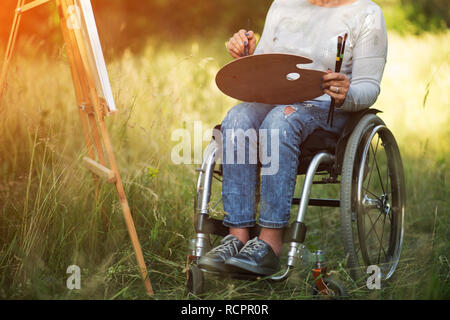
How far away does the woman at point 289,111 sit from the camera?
166cm

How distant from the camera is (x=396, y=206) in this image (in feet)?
6.84

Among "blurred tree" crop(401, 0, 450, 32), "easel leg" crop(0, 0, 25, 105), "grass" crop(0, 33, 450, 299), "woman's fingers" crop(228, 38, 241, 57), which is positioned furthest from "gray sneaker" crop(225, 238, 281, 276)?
"blurred tree" crop(401, 0, 450, 32)

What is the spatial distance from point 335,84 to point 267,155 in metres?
0.32

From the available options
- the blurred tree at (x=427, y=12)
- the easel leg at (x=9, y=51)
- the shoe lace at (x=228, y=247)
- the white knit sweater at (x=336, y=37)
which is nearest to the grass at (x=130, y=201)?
the shoe lace at (x=228, y=247)

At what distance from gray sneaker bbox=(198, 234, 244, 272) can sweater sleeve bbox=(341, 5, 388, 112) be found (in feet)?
1.97

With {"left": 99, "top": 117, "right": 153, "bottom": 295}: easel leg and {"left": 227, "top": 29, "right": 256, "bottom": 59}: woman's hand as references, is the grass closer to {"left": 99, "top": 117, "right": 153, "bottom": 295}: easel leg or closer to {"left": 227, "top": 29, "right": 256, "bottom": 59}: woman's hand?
→ {"left": 99, "top": 117, "right": 153, "bottom": 295}: easel leg

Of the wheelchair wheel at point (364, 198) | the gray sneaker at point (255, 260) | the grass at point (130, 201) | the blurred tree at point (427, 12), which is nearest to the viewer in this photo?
the gray sneaker at point (255, 260)

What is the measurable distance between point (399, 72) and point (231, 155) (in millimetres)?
3703

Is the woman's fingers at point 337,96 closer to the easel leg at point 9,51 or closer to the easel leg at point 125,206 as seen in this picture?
the easel leg at point 125,206

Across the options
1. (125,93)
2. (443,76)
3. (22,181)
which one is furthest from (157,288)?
(443,76)

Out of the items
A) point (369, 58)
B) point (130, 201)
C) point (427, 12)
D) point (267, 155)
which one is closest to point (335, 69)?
point (369, 58)

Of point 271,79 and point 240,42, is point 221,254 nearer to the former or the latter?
point 271,79

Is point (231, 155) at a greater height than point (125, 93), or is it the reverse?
point (125, 93)

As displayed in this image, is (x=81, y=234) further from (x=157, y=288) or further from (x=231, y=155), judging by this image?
(x=231, y=155)
